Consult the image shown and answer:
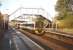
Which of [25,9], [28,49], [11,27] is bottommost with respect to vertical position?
[28,49]

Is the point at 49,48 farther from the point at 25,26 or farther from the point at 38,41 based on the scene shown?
the point at 25,26

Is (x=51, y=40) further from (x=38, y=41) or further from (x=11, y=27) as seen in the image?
(x=11, y=27)

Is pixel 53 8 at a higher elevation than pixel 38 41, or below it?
higher

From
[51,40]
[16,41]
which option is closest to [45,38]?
[51,40]

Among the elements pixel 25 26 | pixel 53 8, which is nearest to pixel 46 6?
pixel 53 8

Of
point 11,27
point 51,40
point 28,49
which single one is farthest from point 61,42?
point 11,27

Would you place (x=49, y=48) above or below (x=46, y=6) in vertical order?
below

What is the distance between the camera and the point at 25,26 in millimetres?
2898

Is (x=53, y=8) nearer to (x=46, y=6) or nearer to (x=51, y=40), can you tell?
(x=46, y=6)

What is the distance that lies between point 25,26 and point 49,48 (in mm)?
320

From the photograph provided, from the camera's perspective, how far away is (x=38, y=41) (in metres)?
2.87

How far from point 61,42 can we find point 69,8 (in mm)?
344

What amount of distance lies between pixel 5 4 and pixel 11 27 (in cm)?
23

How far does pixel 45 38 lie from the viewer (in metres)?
2.88
